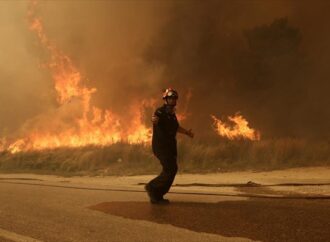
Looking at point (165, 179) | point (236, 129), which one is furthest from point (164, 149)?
Answer: point (236, 129)

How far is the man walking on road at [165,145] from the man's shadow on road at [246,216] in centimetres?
27

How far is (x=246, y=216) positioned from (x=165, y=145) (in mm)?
1987

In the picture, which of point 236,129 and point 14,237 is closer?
point 14,237

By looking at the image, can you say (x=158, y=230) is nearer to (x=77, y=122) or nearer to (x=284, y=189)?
(x=284, y=189)

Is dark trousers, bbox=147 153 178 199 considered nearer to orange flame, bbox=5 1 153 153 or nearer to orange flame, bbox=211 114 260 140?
orange flame, bbox=211 114 260 140

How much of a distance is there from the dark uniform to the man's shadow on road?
1.06ft

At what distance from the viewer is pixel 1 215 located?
6.86m

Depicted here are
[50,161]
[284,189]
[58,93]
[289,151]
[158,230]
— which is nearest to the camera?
[158,230]

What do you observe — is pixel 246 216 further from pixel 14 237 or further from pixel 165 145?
pixel 14 237

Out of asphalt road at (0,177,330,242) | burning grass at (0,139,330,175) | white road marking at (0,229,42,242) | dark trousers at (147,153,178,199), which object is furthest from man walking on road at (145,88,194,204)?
burning grass at (0,139,330,175)

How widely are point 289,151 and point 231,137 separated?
168 inches

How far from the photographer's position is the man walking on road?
286 inches

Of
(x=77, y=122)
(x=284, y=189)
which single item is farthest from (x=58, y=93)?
(x=284, y=189)

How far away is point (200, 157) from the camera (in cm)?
1814
